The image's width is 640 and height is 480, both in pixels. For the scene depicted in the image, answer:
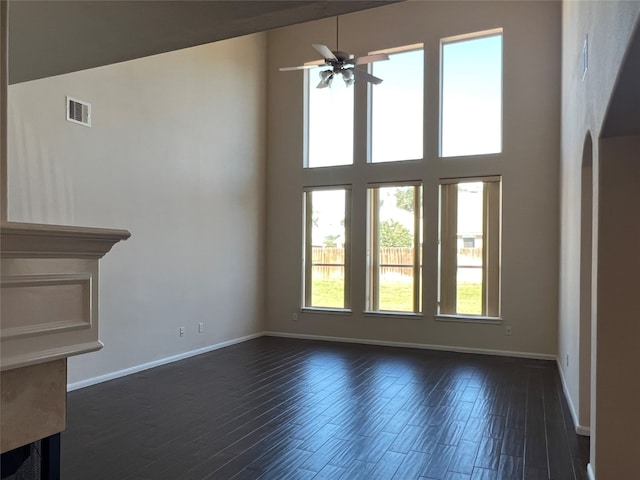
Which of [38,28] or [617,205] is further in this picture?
[617,205]

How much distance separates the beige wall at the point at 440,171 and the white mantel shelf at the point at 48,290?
20.3 ft

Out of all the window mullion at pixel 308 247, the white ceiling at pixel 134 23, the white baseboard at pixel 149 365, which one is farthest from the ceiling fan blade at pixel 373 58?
the white baseboard at pixel 149 365

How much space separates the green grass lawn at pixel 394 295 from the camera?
6.88 metres

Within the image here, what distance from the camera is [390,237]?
7.45 metres

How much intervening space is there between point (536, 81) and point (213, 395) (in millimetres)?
5571

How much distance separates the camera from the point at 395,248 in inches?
291

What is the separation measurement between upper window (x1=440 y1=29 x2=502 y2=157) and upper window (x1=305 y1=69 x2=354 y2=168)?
58.2 inches

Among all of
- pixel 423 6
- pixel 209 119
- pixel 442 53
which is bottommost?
pixel 209 119

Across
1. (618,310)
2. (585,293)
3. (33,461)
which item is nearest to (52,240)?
(33,461)

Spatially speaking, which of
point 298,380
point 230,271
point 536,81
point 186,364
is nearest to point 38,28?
point 298,380

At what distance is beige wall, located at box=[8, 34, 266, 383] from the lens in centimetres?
463

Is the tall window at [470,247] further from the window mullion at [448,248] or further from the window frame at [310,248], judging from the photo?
the window frame at [310,248]

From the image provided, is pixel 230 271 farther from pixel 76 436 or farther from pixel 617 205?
pixel 617 205

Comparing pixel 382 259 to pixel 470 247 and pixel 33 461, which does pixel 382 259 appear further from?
pixel 33 461
